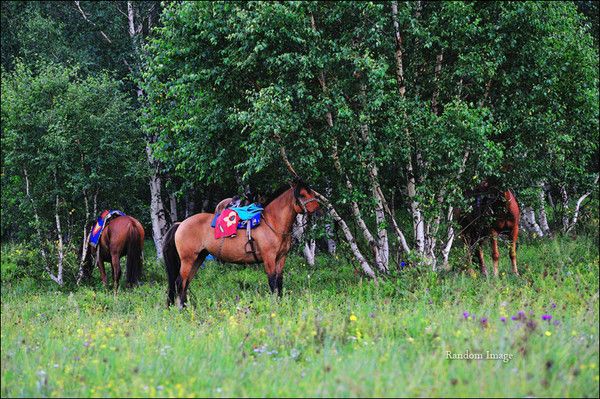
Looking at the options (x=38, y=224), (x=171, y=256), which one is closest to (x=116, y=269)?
(x=38, y=224)

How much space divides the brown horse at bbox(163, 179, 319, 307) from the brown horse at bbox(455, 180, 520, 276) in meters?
3.34

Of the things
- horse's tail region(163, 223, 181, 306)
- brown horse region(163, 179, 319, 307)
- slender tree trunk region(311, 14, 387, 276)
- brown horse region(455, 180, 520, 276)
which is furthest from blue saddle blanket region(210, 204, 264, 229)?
brown horse region(455, 180, 520, 276)

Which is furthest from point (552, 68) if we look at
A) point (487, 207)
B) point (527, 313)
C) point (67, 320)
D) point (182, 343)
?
point (67, 320)

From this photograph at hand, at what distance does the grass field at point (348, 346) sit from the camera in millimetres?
5180

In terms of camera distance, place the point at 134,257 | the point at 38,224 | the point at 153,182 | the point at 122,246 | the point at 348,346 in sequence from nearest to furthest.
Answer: the point at 348,346 < the point at 134,257 < the point at 122,246 < the point at 38,224 < the point at 153,182

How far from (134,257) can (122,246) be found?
2.22 feet

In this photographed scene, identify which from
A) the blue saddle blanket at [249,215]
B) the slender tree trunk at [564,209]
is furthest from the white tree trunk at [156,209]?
the slender tree trunk at [564,209]

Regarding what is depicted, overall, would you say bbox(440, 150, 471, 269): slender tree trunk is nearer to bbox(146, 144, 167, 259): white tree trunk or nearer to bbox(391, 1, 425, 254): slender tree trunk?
bbox(391, 1, 425, 254): slender tree trunk

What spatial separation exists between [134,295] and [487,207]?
7716 mm

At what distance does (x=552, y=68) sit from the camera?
11.7 m

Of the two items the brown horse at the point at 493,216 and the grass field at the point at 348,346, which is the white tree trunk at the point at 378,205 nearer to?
the brown horse at the point at 493,216

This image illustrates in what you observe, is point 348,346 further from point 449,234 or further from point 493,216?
point 493,216

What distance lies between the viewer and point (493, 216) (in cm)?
1270

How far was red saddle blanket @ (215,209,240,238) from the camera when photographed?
11898 mm
